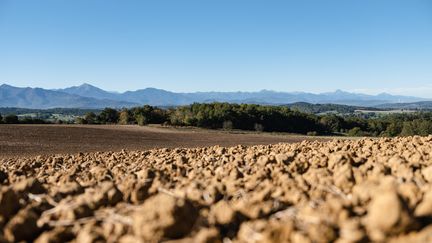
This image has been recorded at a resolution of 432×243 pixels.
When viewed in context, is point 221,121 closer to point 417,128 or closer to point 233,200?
point 417,128

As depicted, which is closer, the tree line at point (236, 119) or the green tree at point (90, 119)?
the tree line at point (236, 119)

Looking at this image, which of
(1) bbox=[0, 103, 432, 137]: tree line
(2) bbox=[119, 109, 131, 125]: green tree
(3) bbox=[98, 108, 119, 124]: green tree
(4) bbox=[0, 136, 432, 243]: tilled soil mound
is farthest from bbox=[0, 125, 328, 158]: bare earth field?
(4) bbox=[0, 136, 432, 243]: tilled soil mound

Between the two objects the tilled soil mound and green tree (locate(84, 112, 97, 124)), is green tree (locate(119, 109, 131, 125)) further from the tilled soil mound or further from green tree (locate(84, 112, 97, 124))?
the tilled soil mound

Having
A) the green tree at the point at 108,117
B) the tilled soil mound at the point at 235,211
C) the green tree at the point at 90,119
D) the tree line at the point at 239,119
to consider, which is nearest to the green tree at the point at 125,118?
the tree line at the point at 239,119

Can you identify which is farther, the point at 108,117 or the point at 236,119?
the point at 108,117

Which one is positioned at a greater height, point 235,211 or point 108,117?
point 235,211

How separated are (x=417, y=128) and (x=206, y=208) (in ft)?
195

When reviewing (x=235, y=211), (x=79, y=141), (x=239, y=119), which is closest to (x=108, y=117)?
(x=239, y=119)

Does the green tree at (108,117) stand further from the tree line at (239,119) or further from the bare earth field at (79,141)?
the bare earth field at (79,141)

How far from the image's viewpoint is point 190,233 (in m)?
2.36

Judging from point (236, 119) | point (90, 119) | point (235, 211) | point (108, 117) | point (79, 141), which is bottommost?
point (79, 141)

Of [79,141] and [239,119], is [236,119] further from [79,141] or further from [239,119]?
[79,141]

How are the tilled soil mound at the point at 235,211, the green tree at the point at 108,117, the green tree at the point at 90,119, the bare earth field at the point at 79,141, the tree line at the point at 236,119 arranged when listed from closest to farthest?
1. the tilled soil mound at the point at 235,211
2. the bare earth field at the point at 79,141
3. the tree line at the point at 236,119
4. the green tree at the point at 90,119
5. the green tree at the point at 108,117

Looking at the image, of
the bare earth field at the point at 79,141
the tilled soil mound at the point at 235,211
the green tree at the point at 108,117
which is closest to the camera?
the tilled soil mound at the point at 235,211
